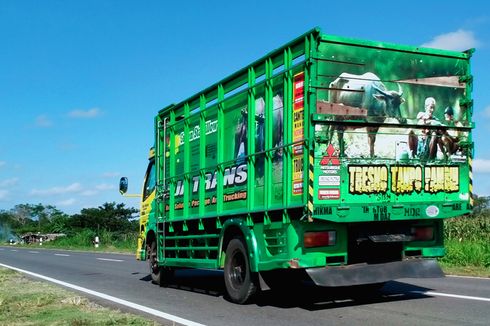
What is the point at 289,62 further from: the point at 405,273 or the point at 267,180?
the point at 405,273

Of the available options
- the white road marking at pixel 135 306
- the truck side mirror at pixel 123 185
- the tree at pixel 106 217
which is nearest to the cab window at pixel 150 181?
the truck side mirror at pixel 123 185

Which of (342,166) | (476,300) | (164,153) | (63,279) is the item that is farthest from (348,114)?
(63,279)

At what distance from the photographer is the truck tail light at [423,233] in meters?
8.76

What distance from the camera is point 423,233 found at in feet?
29.0

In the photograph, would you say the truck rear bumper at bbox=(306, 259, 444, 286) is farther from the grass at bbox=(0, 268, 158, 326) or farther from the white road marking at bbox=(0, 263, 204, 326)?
Answer: the grass at bbox=(0, 268, 158, 326)

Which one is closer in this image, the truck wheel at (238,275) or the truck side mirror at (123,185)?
the truck wheel at (238,275)

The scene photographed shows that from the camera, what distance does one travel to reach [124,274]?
16.7 meters

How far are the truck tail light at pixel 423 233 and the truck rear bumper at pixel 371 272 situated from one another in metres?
0.33

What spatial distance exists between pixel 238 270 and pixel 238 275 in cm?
8

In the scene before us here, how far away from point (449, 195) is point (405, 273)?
4.22 feet

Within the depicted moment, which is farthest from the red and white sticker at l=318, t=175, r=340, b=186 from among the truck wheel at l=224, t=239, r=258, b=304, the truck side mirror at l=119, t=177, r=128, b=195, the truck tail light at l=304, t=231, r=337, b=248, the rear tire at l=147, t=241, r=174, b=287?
the truck side mirror at l=119, t=177, r=128, b=195

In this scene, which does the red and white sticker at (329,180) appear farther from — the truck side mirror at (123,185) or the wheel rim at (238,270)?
the truck side mirror at (123,185)

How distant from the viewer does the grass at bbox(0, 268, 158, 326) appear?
786 centimetres

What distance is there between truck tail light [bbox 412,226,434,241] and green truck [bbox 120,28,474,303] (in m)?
0.02
